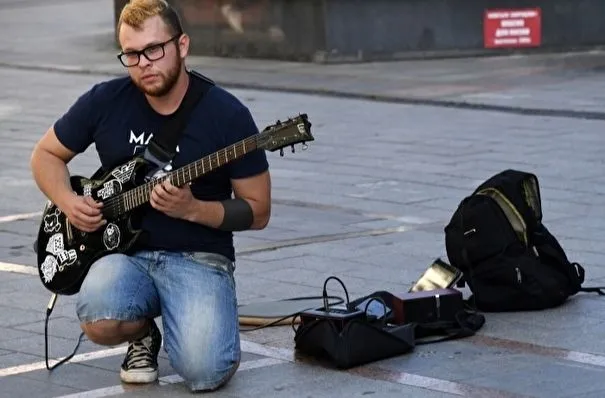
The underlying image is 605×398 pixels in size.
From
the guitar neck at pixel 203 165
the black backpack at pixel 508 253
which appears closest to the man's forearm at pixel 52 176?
the guitar neck at pixel 203 165

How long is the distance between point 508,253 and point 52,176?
7.06 ft

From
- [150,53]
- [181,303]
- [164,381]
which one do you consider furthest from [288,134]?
[164,381]

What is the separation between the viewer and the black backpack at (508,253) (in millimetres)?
6953

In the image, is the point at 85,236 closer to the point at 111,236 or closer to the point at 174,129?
the point at 111,236

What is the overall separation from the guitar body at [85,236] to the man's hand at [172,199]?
0.26 metres

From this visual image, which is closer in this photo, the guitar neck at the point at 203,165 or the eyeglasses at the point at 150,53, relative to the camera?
the guitar neck at the point at 203,165

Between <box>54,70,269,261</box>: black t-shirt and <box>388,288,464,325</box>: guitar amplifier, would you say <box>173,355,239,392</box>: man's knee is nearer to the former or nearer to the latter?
<box>54,70,269,261</box>: black t-shirt

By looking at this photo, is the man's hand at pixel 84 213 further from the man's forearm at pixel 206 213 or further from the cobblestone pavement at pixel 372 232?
the cobblestone pavement at pixel 372 232

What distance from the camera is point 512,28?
18984mm

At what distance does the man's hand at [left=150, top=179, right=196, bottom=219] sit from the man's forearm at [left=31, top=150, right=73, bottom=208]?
1.81ft

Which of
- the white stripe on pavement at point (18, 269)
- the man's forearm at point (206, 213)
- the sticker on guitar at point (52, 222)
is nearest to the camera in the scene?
the man's forearm at point (206, 213)

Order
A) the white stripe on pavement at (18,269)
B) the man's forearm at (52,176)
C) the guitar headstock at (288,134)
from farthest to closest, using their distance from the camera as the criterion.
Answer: the white stripe on pavement at (18,269) < the man's forearm at (52,176) < the guitar headstock at (288,134)

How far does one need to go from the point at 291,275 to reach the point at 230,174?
2.10 meters

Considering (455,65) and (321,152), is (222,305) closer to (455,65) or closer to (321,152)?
(321,152)
